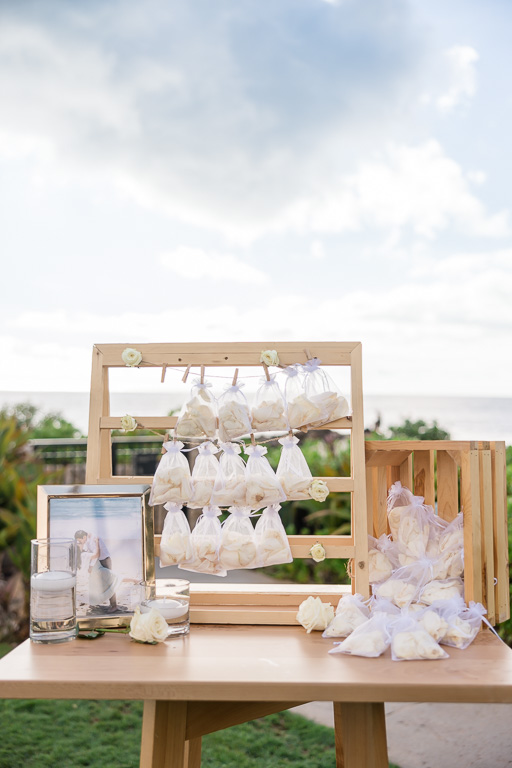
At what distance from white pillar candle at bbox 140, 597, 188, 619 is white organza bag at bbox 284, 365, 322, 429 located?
0.50m

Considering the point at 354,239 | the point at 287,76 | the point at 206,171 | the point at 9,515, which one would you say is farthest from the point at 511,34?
the point at 354,239

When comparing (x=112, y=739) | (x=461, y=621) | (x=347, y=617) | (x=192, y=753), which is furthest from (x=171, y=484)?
(x=112, y=739)

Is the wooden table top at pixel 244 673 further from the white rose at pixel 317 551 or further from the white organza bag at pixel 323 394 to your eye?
the white organza bag at pixel 323 394

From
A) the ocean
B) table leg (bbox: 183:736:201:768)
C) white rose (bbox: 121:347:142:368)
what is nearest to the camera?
white rose (bbox: 121:347:142:368)

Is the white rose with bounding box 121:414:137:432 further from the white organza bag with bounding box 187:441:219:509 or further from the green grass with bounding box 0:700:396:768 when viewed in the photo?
the green grass with bounding box 0:700:396:768

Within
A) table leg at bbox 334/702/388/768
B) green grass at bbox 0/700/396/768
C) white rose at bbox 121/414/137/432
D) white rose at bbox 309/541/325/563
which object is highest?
white rose at bbox 121/414/137/432

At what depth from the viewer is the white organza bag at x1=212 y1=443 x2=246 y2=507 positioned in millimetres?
1525

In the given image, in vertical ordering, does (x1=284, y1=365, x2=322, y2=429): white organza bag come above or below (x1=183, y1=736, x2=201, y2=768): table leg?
above

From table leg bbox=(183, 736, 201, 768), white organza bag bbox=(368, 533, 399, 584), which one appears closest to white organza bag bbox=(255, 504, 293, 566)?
white organza bag bbox=(368, 533, 399, 584)

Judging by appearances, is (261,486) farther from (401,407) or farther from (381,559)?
(401,407)

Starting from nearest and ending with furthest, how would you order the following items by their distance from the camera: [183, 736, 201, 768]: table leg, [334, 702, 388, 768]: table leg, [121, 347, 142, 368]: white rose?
1. [334, 702, 388, 768]: table leg
2. [121, 347, 142, 368]: white rose
3. [183, 736, 201, 768]: table leg

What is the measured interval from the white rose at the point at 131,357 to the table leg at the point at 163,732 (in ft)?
2.56

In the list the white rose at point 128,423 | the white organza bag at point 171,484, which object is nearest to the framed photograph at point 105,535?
the white organza bag at point 171,484

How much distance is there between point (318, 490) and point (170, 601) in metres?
0.43
